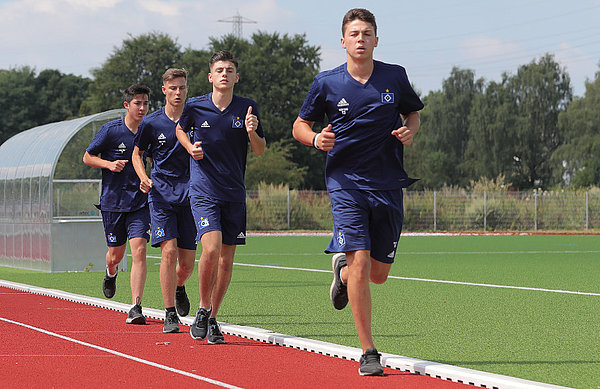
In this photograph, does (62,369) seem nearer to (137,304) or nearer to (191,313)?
(137,304)

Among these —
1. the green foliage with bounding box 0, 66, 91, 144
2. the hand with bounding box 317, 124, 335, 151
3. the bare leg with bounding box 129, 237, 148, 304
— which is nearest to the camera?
the hand with bounding box 317, 124, 335, 151

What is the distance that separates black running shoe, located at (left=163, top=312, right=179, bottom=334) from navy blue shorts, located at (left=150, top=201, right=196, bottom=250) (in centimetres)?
85

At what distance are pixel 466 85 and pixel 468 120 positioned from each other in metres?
3.56

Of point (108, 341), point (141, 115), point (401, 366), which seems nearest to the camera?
point (401, 366)

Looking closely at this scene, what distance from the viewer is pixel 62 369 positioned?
23.1 ft

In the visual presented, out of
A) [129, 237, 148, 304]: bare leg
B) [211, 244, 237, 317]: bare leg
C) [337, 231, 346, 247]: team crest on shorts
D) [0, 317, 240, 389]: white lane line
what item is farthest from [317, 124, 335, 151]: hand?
[129, 237, 148, 304]: bare leg

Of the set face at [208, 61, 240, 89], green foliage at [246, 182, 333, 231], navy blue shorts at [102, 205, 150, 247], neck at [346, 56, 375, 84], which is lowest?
green foliage at [246, 182, 333, 231]

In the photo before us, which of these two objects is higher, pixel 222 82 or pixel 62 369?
pixel 222 82

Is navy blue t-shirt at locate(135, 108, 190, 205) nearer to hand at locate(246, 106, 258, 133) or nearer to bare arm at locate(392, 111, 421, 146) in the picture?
hand at locate(246, 106, 258, 133)

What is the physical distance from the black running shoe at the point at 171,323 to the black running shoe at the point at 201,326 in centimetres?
Answer: 71

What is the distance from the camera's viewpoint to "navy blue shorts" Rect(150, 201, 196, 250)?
9.65 metres

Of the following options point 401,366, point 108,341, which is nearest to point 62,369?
point 108,341

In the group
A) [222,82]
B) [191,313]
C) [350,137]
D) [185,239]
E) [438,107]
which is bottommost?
[191,313]

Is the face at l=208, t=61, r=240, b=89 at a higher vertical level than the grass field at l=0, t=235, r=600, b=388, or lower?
higher
